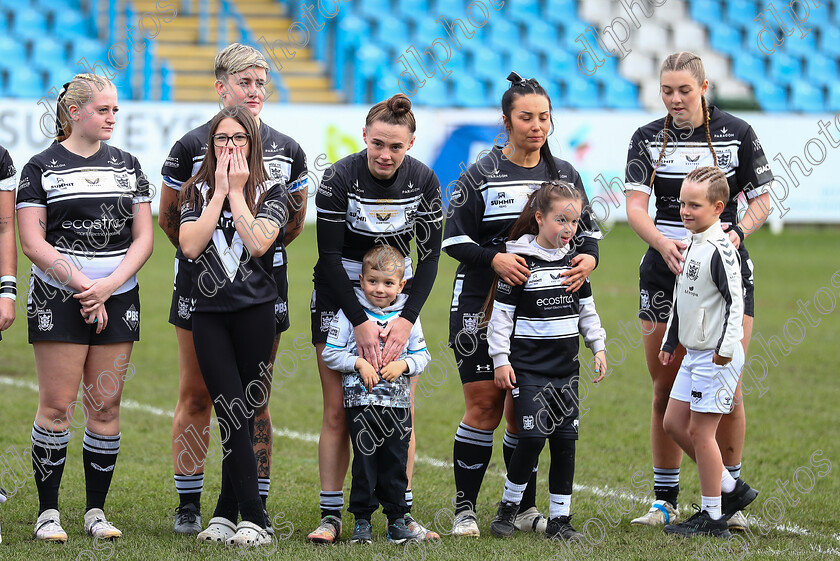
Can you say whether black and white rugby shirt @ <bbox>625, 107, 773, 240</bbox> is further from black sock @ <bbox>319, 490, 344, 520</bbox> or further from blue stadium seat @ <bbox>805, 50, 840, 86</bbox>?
blue stadium seat @ <bbox>805, 50, 840, 86</bbox>

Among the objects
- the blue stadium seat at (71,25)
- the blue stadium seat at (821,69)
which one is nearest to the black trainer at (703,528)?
the blue stadium seat at (71,25)

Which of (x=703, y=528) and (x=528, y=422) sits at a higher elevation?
(x=528, y=422)

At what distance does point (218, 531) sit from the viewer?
13.2 feet

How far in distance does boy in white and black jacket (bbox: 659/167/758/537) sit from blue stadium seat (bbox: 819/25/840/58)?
22.4 metres

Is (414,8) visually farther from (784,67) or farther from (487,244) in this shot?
(487,244)

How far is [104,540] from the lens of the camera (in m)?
4.06

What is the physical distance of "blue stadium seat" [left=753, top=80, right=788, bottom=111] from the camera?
893 inches

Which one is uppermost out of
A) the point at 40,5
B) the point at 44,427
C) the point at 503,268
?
the point at 40,5

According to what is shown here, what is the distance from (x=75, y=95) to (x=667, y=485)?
10.4ft

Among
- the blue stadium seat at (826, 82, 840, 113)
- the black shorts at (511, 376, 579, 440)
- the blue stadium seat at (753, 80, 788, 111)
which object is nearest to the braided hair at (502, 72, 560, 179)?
the black shorts at (511, 376, 579, 440)

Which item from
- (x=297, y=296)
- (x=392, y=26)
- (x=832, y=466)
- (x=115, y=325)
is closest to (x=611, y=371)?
(x=832, y=466)

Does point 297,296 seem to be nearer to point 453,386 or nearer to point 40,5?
point 453,386

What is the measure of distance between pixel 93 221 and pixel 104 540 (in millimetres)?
1303

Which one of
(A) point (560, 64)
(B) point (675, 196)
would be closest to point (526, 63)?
(A) point (560, 64)
